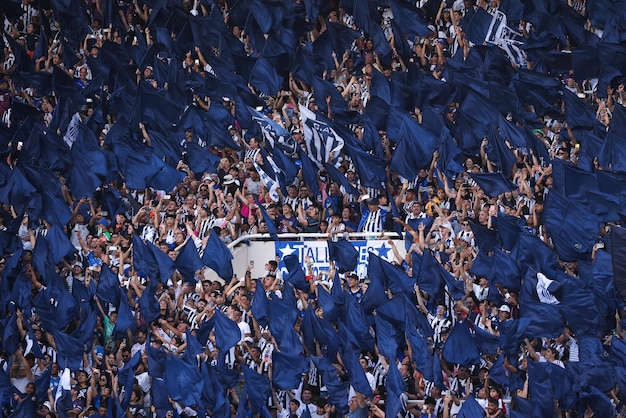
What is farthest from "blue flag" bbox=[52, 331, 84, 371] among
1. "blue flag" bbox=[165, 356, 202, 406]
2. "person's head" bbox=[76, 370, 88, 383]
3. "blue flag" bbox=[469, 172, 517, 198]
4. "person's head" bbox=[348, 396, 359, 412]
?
"blue flag" bbox=[469, 172, 517, 198]

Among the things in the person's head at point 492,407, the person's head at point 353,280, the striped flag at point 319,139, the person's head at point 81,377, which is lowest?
the person's head at point 492,407

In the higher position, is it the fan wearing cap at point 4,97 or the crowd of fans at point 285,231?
the fan wearing cap at point 4,97

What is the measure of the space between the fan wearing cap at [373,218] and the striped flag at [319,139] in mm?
936

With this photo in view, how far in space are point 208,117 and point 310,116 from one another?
4.90ft

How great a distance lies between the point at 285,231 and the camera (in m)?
18.8

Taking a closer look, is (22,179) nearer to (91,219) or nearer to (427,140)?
(91,219)

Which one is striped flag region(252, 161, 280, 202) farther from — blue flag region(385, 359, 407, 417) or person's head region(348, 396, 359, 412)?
blue flag region(385, 359, 407, 417)

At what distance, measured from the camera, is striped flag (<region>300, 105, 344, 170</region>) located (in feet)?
63.4

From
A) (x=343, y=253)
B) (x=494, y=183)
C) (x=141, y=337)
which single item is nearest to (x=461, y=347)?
(x=343, y=253)

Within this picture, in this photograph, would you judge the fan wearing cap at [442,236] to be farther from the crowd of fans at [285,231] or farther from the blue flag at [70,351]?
the blue flag at [70,351]

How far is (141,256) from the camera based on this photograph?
60.0 ft

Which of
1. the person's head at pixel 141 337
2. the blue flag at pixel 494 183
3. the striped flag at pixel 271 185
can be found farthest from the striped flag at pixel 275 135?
the person's head at pixel 141 337

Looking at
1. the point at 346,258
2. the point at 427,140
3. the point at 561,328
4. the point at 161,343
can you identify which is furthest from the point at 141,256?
the point at 561,328

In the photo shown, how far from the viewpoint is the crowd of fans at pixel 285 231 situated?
1680 cm
